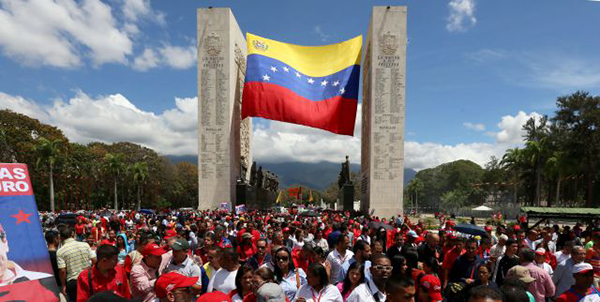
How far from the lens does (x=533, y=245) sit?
326 inches

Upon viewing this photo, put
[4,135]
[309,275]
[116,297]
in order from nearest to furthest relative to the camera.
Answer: [116,297] → [309,275] → [4,135]

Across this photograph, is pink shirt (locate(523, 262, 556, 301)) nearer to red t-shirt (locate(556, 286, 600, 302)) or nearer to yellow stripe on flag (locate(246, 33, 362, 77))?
A: red t-shirt (locate(556, 286, 600, 302))

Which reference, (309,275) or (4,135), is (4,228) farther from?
(4,135)

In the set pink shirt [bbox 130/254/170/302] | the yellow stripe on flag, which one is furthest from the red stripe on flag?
pink shirt [bbox 130/254/170/302]

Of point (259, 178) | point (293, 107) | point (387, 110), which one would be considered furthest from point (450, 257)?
point (259, 178)

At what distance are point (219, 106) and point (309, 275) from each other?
30.8 metres

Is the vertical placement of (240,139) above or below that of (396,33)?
below

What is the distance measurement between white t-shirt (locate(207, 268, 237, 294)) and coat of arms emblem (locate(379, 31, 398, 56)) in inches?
1151

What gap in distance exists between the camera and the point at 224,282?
4.30 m

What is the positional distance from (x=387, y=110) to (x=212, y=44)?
16.6 metres

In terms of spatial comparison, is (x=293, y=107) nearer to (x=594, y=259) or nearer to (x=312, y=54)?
(x=312, y=54)

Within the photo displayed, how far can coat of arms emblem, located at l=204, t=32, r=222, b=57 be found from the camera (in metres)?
33.1

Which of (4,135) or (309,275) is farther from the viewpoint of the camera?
(4,135)

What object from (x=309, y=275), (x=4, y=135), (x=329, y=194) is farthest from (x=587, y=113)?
(x=329, y=194)
